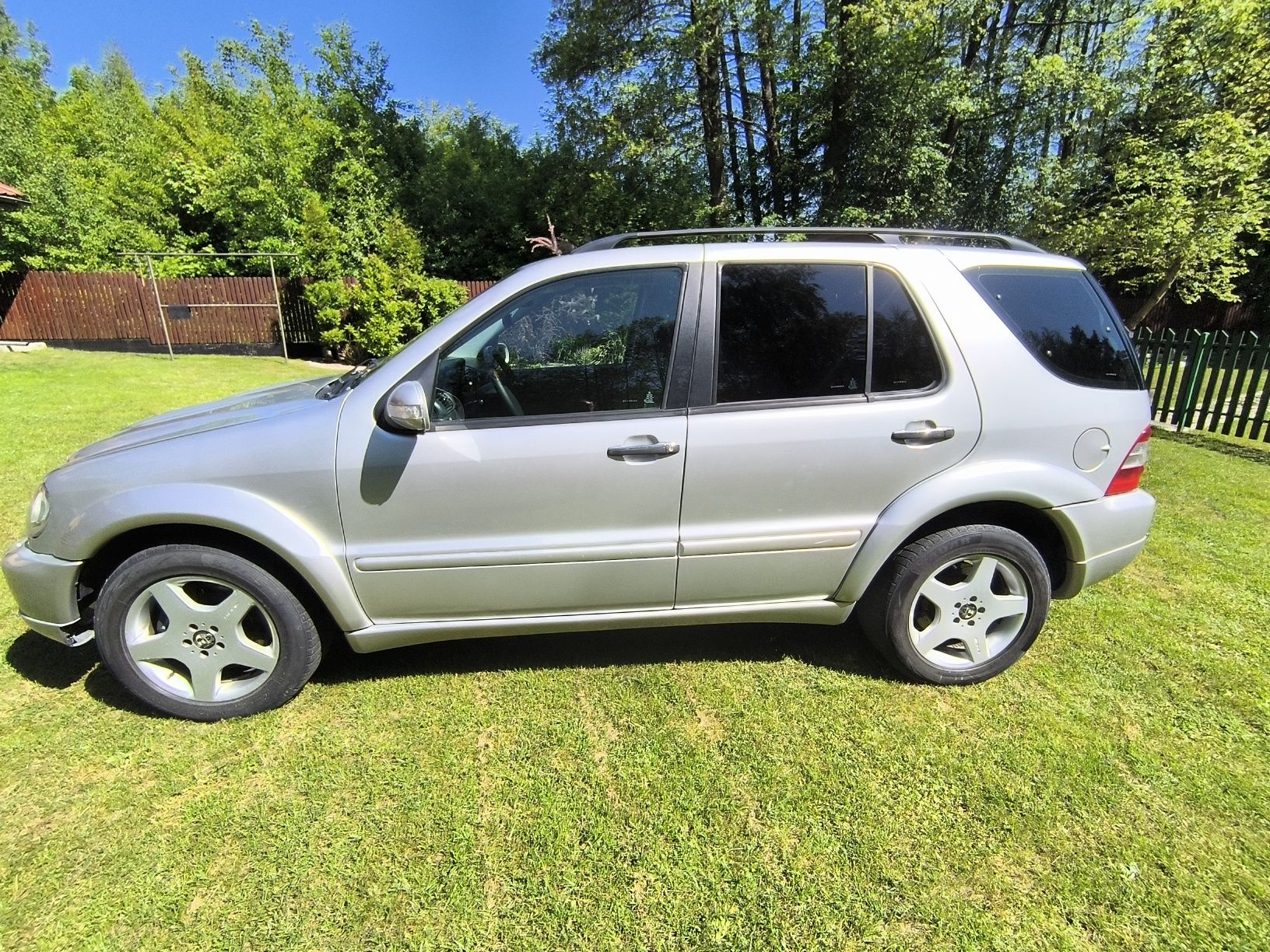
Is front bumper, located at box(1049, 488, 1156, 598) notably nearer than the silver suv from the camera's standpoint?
No

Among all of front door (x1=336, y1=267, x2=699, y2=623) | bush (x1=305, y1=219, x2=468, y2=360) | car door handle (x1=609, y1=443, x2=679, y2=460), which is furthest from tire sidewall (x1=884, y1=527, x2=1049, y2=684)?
bush (x1=305, y1=219, x2=468, y2=360)

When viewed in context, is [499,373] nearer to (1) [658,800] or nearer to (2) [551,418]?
(2) [551,418]

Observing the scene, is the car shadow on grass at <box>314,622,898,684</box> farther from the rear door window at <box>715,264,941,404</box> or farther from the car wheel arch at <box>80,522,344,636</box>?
the rear door window at <box>715,264,941,404</box>

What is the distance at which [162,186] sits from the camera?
66.1 feet

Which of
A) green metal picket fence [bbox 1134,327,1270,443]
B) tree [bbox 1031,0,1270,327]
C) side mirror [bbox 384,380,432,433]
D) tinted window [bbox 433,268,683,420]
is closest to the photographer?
side mirror [bbox 384,380,432,433]

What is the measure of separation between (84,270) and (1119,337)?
21.8 m

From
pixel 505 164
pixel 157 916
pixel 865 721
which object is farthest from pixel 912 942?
pixel 505 164

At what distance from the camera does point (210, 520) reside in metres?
2.27

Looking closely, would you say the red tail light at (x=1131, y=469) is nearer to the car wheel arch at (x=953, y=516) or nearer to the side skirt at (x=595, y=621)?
the car wheel arch at (x=953, y=516)

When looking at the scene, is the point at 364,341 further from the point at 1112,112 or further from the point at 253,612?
the point at 1112,112

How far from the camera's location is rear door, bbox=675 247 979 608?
2400 mm

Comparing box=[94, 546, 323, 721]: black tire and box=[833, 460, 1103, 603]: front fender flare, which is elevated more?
box=[833, 460, 1103, 603]: front fender flare

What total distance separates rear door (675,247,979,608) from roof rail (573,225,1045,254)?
285 mm

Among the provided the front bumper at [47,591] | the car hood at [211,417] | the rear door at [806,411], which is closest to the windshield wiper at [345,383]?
the car hood at [211,417]
